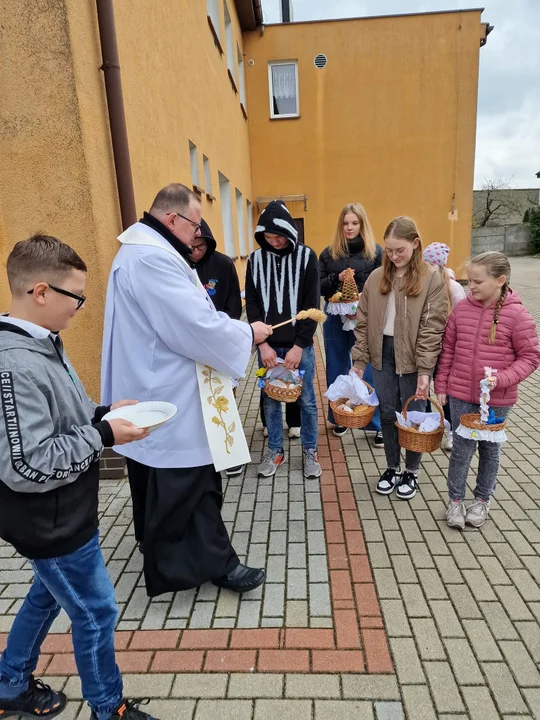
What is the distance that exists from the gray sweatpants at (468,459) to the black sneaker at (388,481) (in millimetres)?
491

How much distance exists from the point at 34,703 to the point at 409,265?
3.01m

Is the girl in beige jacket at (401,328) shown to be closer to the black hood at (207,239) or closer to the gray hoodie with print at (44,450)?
the black hood at (207,239)

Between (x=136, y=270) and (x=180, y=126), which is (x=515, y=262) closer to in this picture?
(x=180, y=126)

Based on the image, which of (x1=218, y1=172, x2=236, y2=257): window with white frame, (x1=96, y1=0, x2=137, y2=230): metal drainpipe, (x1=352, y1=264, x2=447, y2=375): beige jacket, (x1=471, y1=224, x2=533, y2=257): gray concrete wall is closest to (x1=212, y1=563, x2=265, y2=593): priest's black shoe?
(x1=352, y1=264, x2=447, y2=375): beige jacket

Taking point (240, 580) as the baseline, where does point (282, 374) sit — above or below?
above

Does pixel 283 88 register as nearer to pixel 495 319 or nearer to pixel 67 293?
pixel 495 319

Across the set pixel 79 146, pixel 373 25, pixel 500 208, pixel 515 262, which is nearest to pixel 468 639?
pixel 79 146

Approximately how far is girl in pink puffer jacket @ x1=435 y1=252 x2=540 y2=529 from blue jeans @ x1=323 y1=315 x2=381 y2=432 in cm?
141

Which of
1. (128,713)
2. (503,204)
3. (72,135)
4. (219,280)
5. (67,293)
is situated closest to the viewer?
(67,293)

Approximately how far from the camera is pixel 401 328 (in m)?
3.19

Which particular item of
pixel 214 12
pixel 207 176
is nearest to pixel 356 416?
pixel 207 176

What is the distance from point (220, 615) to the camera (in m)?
2.50

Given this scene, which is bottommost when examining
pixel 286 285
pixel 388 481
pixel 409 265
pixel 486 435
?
pixel 388 481

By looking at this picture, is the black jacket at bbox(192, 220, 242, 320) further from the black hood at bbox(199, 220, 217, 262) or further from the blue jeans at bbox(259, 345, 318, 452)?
the blue jeans at bbox(259, 345, 318, 452)
